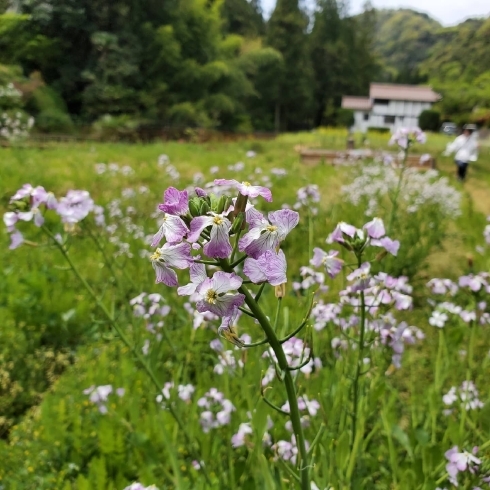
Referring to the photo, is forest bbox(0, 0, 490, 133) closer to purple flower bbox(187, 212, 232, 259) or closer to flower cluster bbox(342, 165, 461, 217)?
flower cluster bbox(342, 165, 461, 217)

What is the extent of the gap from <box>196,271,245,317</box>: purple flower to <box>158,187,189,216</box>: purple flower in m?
0.11

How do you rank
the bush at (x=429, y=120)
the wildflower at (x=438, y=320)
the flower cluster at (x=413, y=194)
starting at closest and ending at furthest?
the wildflower at (x=438, y=320) → the flower cluster at (x=413, y=194) → the bush at (x=429, y=120)

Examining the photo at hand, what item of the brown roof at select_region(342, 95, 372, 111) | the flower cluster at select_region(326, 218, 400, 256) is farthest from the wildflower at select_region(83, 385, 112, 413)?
the brown roof at select_region(342, 95, 372, 111)

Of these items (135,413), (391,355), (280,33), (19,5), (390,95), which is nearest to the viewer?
(391,355)

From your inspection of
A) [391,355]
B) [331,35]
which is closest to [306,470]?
[391,355]

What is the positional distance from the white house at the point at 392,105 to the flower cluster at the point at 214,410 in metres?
40.8

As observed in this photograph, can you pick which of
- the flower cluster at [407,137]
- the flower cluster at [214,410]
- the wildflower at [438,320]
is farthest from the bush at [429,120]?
the flower cluster at [214,410]

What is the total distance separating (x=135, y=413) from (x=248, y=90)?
90.3 feet

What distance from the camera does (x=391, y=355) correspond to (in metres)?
1.50

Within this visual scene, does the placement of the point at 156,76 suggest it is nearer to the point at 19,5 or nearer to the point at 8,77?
the point at 19,5

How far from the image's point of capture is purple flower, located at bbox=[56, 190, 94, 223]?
4.91 feet

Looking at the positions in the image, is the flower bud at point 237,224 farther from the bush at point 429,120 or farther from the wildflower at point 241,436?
the bush at point 429,120

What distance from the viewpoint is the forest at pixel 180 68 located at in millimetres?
17531

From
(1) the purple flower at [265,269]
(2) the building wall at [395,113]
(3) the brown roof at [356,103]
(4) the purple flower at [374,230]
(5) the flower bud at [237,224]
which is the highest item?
(5) the flower bud at [237,224]
